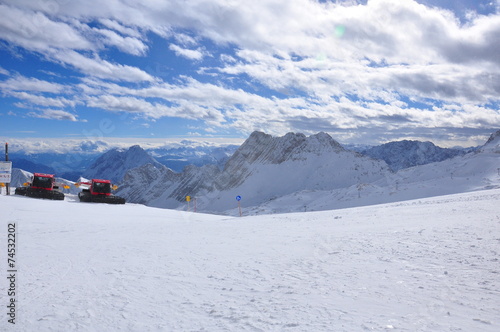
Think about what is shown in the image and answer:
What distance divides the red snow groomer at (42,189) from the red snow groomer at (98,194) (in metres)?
2.08

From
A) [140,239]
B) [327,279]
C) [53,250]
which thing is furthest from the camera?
[140,239]

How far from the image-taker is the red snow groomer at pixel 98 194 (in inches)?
1144

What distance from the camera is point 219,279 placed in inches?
275

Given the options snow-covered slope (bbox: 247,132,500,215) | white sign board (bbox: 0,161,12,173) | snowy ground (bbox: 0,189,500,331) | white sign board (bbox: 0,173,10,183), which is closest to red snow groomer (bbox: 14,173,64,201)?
white sign board (bbox: 0,173,10,183)

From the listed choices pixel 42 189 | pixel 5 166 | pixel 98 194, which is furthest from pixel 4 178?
pixel 98 194

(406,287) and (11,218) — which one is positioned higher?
(11,218)

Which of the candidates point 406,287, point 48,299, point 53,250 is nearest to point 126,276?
point 48,299

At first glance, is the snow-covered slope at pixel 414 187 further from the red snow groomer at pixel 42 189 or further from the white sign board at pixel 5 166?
the white sign board at pixel 5 166

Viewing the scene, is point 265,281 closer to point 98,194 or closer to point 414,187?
point 98,194

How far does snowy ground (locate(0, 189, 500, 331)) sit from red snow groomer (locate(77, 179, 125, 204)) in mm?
18032

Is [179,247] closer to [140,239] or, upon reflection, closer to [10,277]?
[140,239]

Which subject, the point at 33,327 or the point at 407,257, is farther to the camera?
the point at 407,257

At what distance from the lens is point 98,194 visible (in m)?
30.2

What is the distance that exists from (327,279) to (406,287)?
1610 mm
